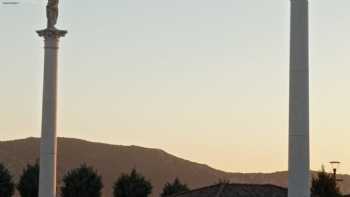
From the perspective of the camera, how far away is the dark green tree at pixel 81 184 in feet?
372

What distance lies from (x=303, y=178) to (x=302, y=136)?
1.60m

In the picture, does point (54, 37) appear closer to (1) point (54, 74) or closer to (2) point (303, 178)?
(1) point (54, 74)

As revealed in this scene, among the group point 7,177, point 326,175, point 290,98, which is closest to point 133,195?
point 7,177

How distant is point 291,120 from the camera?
39125 mm

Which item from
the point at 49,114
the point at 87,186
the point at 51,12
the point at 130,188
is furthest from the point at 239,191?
the point at 87,186

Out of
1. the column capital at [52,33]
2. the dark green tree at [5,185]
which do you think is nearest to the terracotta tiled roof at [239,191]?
the column capital at [52,33]

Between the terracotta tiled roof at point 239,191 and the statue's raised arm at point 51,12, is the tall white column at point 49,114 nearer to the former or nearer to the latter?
the statue's raised arm at point 51,12

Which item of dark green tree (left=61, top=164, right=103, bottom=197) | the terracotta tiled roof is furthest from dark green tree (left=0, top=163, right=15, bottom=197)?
the terracotta tiled roof

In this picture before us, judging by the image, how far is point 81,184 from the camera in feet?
373

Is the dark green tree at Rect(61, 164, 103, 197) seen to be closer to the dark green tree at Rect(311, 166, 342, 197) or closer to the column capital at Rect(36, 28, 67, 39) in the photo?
the dark green tree at Rect(311, 166, 342, 197)

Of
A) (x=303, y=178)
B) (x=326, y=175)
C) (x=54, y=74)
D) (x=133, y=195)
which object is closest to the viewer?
(x=303, y=178)

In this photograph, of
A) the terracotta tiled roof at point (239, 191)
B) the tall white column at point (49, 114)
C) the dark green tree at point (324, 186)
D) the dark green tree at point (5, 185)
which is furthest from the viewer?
the dark green tree at point (5, 185)

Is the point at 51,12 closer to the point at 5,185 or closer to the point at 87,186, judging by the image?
the point at 87,186

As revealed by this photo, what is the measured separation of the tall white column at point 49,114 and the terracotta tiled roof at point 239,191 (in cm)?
2709
